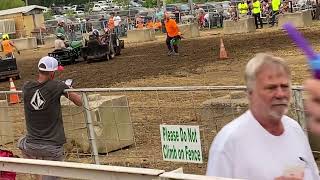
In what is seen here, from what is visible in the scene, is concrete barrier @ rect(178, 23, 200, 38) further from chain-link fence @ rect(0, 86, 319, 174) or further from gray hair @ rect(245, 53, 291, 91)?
gray hair @ rect(245, 53, 291, 91)

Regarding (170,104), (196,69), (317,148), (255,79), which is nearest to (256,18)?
(196,69)

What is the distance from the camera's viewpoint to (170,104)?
36.6 feet

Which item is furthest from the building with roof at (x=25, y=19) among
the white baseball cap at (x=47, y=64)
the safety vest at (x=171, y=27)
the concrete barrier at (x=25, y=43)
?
the white baseball cap at (x=47, y=64)

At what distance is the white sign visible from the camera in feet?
23.3

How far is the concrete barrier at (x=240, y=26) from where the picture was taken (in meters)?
35.1

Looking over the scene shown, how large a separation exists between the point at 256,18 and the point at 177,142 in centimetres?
3023

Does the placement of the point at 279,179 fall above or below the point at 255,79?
below

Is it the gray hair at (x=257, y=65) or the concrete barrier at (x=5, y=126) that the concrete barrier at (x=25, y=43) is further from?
the gray hair at (x=257, y=65)

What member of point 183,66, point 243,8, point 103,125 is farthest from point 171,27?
point 103,125

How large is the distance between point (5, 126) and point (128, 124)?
3.21m

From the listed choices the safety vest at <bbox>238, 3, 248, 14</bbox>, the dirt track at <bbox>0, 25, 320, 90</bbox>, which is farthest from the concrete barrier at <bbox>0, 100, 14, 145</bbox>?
the safety vest at <bbox>238, 3, 248, 14</bbox>

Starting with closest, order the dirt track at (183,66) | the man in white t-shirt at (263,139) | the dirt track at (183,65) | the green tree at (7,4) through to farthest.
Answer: the man in white t-shirt at (263,139), the dirt track at (183,66), the dirt track at (183,65), the green tree at (7,4)

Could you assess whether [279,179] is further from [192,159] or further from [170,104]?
[170,104]

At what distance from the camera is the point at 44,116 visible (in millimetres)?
7145
